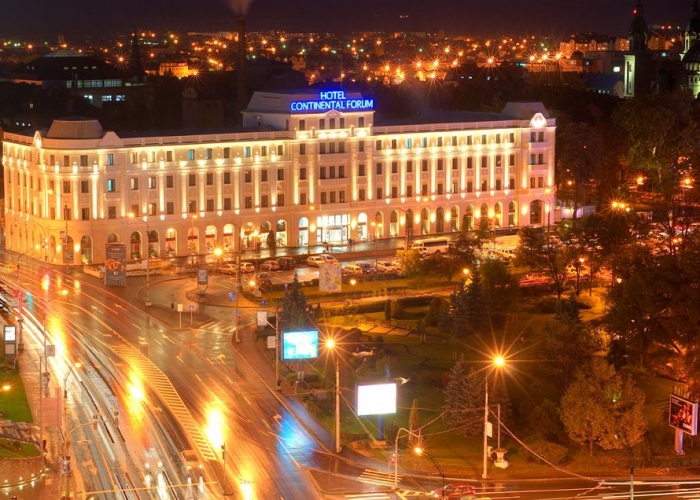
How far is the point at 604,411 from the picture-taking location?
2923 inches

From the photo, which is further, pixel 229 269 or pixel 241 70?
pixel 241 70

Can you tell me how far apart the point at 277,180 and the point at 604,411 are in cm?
6355

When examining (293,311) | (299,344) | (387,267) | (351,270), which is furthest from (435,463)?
(387,267)

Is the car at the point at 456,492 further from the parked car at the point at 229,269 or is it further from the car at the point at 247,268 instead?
the car at the point at 247,268

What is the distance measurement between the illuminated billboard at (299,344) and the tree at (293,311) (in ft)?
17.1

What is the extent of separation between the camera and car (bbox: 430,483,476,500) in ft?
217

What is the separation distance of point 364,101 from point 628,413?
219ft

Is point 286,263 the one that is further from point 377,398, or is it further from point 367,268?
point 377,398

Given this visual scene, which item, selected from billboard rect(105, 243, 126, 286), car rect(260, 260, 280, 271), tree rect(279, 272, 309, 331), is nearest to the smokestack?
car rect(260, 260, 280, 271)

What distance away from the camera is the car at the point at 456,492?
6625 cm

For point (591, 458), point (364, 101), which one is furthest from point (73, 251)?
point (591, 458)

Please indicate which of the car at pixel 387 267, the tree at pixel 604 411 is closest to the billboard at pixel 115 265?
the car at pixel 387 267

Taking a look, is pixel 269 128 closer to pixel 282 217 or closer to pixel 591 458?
pixel 282 217

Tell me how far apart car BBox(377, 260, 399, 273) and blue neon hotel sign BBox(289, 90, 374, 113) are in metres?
18.6
